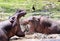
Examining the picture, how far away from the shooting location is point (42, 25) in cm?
453

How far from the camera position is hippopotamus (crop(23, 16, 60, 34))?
175 inches

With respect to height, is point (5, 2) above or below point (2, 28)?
below

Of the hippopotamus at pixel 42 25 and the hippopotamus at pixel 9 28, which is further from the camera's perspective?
the hippopotamus at pixel 42 25

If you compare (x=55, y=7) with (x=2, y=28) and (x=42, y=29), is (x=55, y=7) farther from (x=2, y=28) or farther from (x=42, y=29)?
(x=2, y=28)

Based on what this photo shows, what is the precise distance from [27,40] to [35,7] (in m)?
4.76

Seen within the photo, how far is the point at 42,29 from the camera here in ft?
14.8

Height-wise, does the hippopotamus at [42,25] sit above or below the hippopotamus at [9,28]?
below

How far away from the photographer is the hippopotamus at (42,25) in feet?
14.6

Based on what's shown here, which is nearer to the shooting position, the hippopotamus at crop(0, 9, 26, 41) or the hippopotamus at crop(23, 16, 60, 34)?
the hippopotamus at crop(0, 9, 26, 41)

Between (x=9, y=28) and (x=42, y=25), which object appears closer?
(x=9, y=28)

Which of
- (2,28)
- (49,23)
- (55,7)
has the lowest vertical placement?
(55,7)

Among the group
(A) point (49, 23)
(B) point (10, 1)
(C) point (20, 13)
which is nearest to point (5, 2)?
(B) point (10, 1)

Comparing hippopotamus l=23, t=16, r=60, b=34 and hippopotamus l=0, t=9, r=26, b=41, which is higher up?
hippopotamus l=0, t=9, r=26, b=41

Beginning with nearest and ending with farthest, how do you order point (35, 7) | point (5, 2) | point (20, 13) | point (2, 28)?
point (2, 28)
point (20, 13)
point (35, 7)
point (5, 2)
